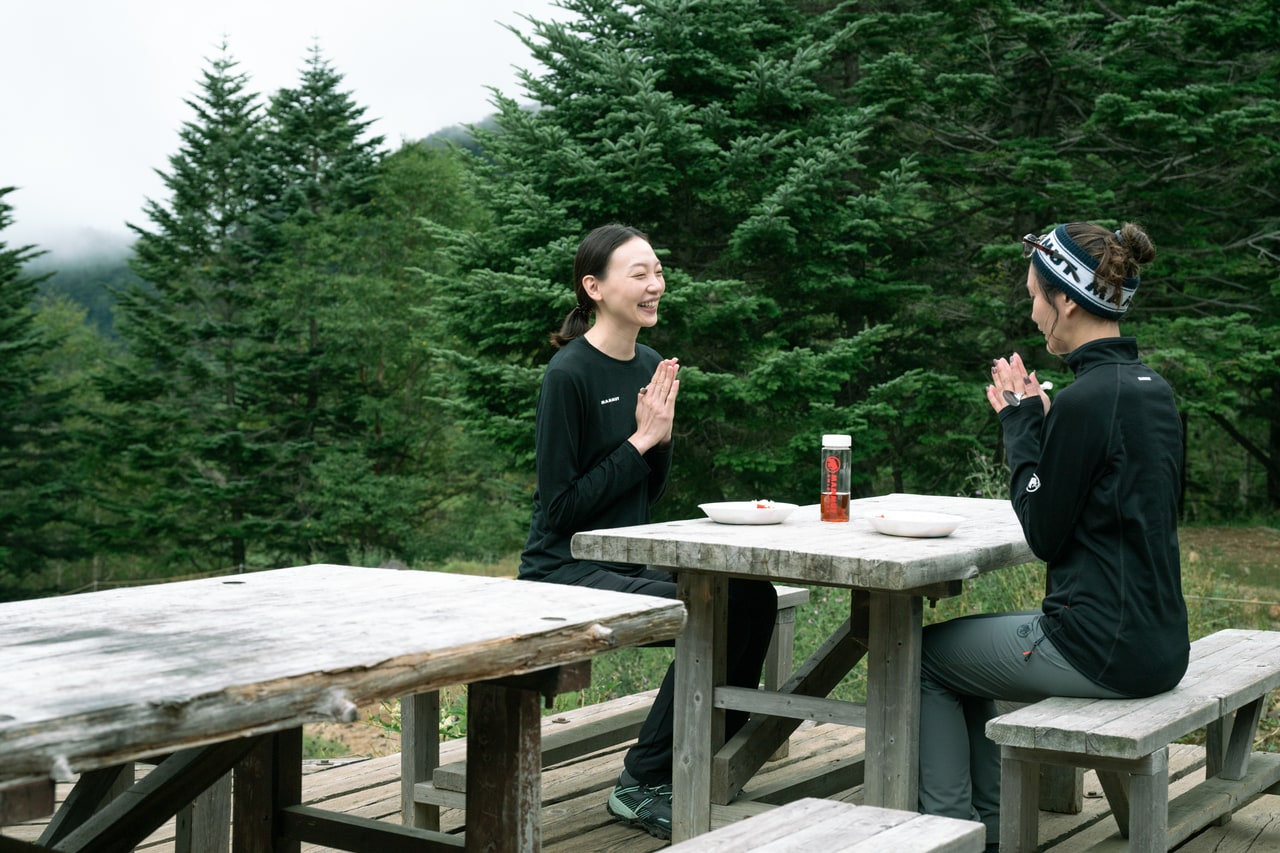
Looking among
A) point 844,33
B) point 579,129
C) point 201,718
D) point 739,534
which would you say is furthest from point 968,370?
point 201,718

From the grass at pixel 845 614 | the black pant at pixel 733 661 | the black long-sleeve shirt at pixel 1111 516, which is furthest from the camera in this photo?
the grass at pixel 845 614

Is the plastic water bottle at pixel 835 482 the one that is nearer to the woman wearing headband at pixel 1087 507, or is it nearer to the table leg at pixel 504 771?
the woman wearing headband at pixel 1087 507

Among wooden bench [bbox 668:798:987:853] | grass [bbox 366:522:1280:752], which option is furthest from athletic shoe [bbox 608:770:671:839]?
grass [bbox 366:522:1280:752]

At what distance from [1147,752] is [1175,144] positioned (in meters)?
11.8

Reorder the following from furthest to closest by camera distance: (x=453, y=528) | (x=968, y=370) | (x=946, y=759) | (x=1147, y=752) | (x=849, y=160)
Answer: (x=453, y=528) < (x=968, y=370) < (x=849, y=160) < (x=946, y=759) < (x=1147, y=752)

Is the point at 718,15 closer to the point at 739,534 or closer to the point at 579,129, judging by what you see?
the point at 579,129

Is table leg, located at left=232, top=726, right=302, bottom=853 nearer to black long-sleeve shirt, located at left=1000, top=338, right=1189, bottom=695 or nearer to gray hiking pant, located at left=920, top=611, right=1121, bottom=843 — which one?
gray hiking pant, located at left=920, top=611, right=1121, bottom=843

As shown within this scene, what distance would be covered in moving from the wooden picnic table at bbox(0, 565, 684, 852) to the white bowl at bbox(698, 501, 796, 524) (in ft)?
2.96

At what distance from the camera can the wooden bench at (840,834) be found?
1966 mm

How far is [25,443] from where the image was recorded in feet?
77.9

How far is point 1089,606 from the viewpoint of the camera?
2.67 metres

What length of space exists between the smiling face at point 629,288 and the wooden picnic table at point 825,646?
0.66 m

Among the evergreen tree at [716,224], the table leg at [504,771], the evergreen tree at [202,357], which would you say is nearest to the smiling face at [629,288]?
the table leg at [504,771]

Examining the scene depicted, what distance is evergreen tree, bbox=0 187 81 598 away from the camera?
74.9 feet
